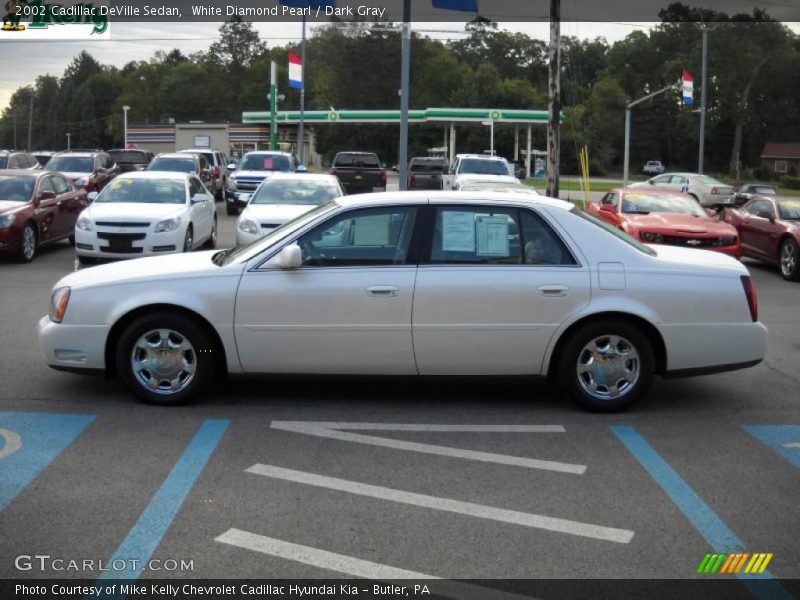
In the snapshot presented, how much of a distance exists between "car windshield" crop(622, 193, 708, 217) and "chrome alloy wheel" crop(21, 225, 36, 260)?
1001 cm

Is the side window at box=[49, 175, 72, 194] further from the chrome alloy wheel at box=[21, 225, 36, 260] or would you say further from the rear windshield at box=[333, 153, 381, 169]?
the rear windshield at box=[333, 153, 381, 169]

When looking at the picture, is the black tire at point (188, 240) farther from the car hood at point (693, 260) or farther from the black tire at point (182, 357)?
the car hood at point (693, 260)

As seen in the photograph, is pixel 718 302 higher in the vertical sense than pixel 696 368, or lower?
higher

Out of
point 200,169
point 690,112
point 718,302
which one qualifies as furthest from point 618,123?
point 718,302

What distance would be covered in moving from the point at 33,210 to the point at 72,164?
12.1 metres

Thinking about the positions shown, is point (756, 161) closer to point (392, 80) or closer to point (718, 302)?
point (392, 80)

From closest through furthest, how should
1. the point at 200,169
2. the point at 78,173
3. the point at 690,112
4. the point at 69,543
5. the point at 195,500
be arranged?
the point at 69,543 → the point at 195,500 → the point at 78,173 → the point at 200,169 → the point at 690,112

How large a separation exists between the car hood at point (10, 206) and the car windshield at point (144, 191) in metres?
1.42

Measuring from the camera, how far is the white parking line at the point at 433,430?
600 centimetres

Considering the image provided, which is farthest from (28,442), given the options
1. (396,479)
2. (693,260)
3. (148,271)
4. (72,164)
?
(72,164)

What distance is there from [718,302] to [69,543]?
4.81m

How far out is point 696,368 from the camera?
7227mm

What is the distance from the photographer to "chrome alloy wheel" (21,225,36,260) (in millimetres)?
16172

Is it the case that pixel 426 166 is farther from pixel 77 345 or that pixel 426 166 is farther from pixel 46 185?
A: pixel 77 345
